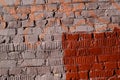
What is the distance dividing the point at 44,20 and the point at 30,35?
27cm

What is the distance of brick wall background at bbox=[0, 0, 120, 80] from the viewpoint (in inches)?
167

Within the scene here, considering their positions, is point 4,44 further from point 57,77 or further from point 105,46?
point 105,46

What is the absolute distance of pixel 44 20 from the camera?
4.26m

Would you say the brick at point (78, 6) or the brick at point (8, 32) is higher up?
the brick at point (78, 6)

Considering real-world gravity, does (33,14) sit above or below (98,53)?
above

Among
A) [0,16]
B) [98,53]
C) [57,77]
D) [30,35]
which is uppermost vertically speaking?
[0,16]

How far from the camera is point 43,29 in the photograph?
4254 millimetres

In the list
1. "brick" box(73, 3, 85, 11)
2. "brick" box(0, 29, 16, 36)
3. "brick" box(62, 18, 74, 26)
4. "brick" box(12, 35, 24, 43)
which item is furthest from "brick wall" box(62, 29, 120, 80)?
"brick" box(0, 29, 16, 36)

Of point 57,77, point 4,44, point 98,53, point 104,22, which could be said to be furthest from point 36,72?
point 104,22

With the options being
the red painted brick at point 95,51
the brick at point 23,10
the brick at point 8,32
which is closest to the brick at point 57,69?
the red painted brick at point 95,51

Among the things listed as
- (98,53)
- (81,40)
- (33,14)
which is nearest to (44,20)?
(33,14)

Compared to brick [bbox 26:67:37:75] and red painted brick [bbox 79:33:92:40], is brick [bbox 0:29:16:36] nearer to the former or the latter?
brick [bbox 26:67:37:75]

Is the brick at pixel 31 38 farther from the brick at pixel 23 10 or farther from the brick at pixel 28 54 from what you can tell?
the brick at pixel 23 10

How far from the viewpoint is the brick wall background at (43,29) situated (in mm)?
4230
